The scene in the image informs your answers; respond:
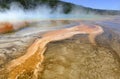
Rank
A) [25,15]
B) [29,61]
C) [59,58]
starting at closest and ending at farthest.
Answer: [29,61] → [59,58] → [25,15]

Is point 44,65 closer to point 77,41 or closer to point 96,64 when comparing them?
point 96,64

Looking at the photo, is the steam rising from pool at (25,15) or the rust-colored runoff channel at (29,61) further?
the steam rising from pool at (25,15)

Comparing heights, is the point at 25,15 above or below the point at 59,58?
below

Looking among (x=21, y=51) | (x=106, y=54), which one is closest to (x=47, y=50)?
(x=21, y=51)

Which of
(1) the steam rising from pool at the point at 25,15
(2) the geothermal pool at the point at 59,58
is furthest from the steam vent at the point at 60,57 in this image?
(1) the steam rising from pool at the point at 25,15

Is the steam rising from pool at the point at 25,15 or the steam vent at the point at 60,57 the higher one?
the steam vent at the point at 60,57

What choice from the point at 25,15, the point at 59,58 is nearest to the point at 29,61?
the point at 59,58

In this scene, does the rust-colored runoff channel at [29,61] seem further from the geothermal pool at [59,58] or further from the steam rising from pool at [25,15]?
the steam rising from pool at [25,15]

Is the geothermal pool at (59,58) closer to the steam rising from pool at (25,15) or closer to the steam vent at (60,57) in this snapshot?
the steam vent at (60,57)

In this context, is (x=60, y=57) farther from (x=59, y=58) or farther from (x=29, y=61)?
(x=29, y=61)

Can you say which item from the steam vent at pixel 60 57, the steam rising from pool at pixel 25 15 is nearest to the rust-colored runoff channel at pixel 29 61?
the steam vent at pixel 60 57

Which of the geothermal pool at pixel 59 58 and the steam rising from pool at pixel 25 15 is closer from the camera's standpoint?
the geothermal pool at pixel 59 58

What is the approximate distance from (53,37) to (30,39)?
30.2 inches

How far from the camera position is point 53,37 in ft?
22.4
